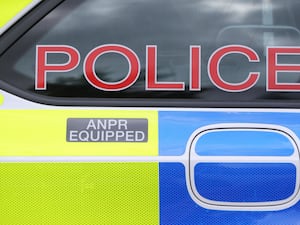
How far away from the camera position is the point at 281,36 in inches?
65.9

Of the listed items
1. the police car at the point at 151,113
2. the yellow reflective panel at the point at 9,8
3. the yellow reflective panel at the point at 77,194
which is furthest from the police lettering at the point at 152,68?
the yellow reflective panel at the point at 77,194

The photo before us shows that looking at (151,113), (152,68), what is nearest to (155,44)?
(152,68)

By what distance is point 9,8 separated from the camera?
163 cm

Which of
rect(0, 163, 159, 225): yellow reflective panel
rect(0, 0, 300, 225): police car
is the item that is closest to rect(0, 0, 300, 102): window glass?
rect(0, 0, 300, 225): police car

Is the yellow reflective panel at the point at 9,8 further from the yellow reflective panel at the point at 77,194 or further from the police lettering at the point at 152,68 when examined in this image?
the yellow reflective panel at the point at 77,194

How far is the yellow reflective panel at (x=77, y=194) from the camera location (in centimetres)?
151

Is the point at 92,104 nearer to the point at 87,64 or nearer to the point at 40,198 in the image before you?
the point at 87,64

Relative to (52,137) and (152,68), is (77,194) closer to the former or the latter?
(52,137)

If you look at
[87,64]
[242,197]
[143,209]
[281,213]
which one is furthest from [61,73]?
[281,213]

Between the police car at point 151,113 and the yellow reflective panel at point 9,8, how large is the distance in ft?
0.05

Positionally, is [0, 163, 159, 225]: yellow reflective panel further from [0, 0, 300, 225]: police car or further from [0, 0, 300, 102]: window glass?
[0, 0, 300, 102]: window glass

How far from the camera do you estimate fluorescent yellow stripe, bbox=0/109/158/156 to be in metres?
1.54

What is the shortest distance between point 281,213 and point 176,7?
2.37 feet

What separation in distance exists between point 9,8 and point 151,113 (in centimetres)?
56
